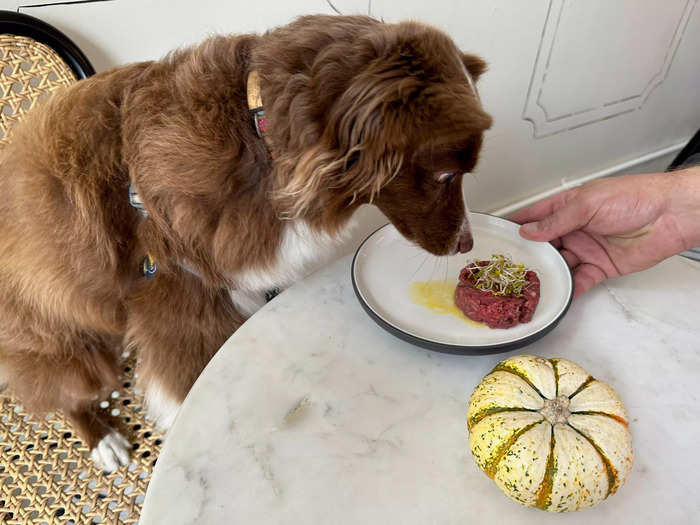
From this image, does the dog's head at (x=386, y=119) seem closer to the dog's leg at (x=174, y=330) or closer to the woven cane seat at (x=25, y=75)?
the dog's leg at (x=174, y=330)

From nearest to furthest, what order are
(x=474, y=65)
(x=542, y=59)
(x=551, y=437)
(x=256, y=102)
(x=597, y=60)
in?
(x=551, y=437) → (x=256, y=102) → (x=474, y=65) → (x=542, y=59) → (x=597, y=60)

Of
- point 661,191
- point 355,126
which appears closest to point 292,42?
point 355,126

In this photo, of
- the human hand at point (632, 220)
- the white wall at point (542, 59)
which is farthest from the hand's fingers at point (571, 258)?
the white wall at point (542, 59)

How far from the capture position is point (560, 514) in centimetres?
68

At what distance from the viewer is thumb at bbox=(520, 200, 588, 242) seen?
1.13m

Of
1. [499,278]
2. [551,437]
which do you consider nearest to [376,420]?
[551,437]

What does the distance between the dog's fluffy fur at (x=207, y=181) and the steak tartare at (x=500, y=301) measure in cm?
10

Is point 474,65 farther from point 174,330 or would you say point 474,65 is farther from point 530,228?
point 174,330

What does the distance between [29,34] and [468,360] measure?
113 cm

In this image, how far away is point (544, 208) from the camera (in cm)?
129

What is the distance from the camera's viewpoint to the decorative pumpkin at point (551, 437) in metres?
0.63

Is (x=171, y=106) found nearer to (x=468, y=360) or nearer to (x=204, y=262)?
(x=204, y=262)

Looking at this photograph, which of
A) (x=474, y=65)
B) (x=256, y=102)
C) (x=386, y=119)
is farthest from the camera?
(x=474, y=65)

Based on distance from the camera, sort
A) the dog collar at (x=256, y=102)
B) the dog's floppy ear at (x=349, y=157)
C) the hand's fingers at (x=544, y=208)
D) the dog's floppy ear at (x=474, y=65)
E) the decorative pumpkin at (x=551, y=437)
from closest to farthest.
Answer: the decorative pumpkin at (x=551, y=437)
the dog's floppy ear at (x=349, y=157)
the dog collar at (x=256, y=102)
the dog's floppy ear at (x=474, y=65)
the hand's fingers at (x=544, y=208)
